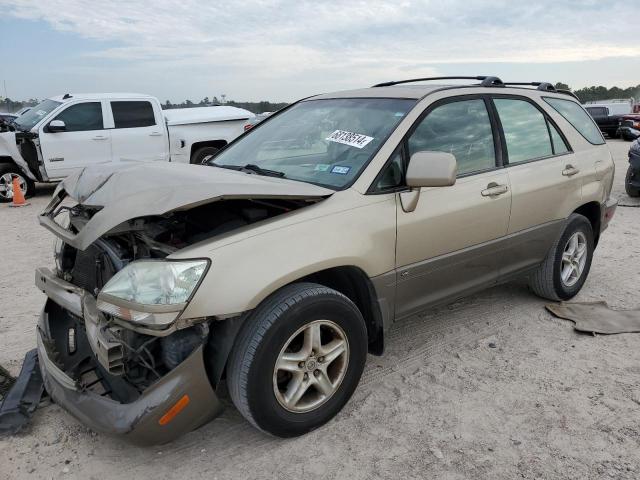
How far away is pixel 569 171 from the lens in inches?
165

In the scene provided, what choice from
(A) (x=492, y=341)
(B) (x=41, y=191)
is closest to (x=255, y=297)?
(A) (x=492, y=341)

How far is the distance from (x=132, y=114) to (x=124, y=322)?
9161 millimetres

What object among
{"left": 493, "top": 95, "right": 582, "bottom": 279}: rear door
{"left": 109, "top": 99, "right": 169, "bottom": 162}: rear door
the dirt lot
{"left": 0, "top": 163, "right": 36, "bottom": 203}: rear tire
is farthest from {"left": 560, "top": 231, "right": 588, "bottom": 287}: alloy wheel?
{"left": 0, "top": 163, "right": 36, "bottom": 203}: rear tire

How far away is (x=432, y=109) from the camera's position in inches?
132

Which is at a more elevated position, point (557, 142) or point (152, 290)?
point (557, 142)

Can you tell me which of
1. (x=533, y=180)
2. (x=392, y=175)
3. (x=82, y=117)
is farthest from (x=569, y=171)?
(x=82, y=117)

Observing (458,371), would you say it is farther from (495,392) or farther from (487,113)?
(487,113)

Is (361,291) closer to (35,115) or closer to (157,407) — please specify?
(157,407)

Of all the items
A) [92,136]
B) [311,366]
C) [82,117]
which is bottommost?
[311,366]

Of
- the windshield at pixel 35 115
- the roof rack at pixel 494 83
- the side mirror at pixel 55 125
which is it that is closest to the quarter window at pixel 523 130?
the roof rack at pixel 494 83

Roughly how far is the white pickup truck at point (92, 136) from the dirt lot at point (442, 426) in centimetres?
648

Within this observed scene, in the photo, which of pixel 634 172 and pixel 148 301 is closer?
pixel 148 301

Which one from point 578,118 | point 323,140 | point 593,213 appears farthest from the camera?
point 593,213

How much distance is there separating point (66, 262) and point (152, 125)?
26.9 feet
